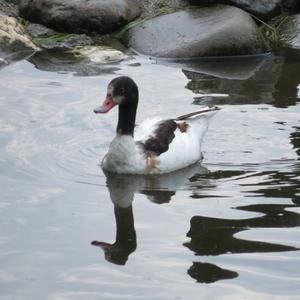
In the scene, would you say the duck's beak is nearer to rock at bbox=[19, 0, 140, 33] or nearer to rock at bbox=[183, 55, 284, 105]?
rock at bbox=[183, 55, 284, 105]

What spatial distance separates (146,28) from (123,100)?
5014 millimetres

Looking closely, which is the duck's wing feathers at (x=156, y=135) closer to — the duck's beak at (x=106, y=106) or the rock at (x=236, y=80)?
the duck's beak at (x=106, y=106)

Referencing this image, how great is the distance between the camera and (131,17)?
1448 centimetres

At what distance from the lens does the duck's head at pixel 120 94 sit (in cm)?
901

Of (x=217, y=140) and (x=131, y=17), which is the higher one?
(x=131, y=17)

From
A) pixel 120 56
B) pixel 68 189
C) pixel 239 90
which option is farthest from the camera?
pixel 120 56

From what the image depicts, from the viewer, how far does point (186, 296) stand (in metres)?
6.37

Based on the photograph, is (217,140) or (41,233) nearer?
(41,233)

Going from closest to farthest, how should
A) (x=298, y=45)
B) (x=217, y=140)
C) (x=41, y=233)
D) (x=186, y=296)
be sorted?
(x=186, y=296)
(x=41, y=233)
(x=217, y=140)
(x=298, y=45)

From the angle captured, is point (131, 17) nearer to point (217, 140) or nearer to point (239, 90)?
point (239, 90)

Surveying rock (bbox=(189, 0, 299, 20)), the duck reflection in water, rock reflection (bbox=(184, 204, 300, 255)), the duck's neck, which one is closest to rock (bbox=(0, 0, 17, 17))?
rock (bbox=(189, 0, 299, 20))

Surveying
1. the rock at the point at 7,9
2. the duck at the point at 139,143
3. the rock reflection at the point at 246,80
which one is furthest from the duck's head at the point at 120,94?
the rock at the point at 7,9

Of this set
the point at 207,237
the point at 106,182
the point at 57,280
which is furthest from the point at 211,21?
the point at 57,280

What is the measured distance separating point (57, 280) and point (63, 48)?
7.74 meters
